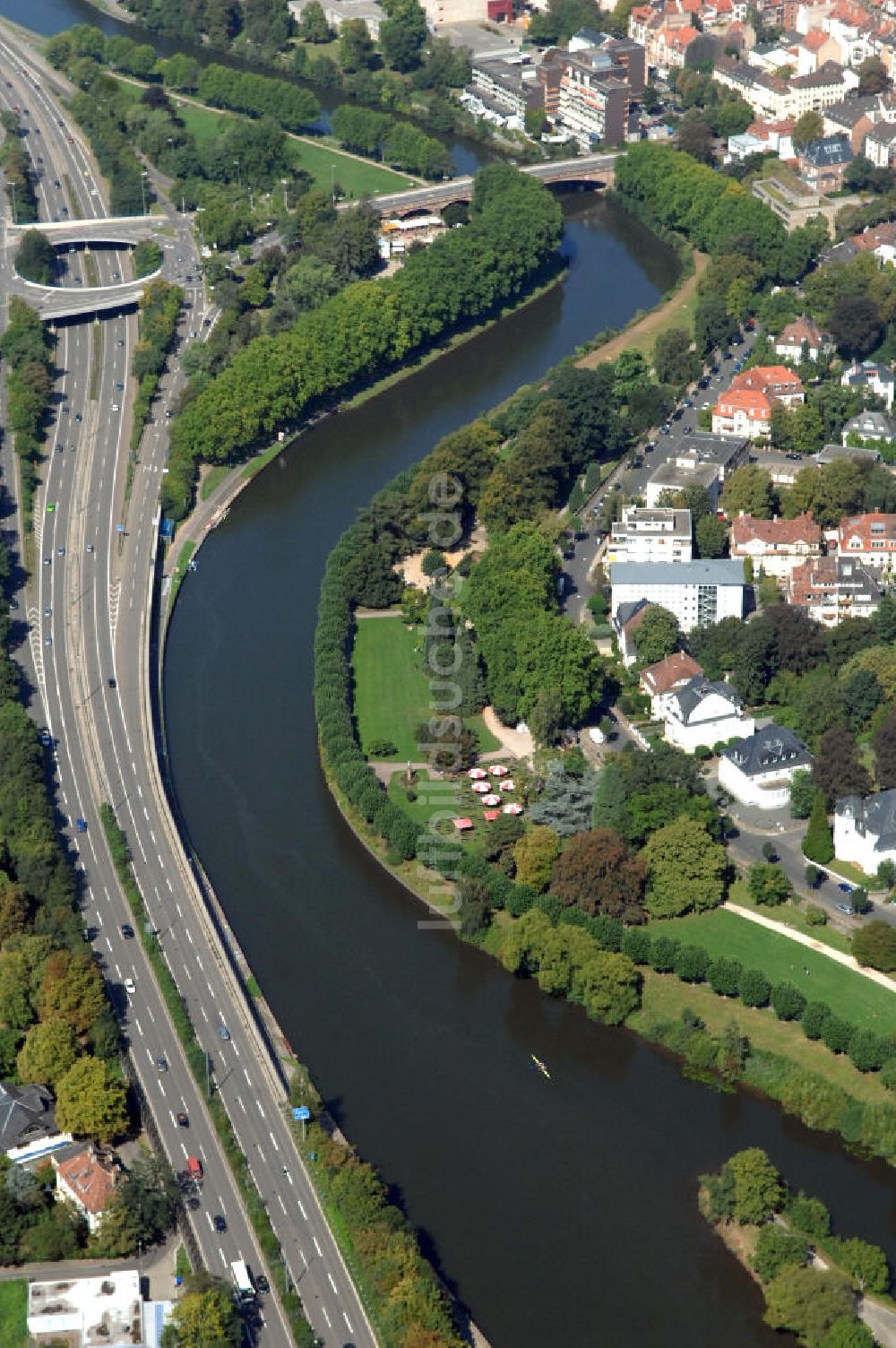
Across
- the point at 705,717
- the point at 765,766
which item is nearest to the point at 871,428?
the point at 705,717

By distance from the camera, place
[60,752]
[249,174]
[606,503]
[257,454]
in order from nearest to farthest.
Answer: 1. [60,752]
2. [606,503]
3. [257,454]
4. [249,174]

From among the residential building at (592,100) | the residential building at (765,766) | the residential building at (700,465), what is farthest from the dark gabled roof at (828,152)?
the residential building at (765,766)

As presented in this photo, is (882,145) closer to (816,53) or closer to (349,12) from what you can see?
(816,53)

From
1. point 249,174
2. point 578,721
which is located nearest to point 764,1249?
point 578,721

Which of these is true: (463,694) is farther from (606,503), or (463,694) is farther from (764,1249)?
(764,1249)

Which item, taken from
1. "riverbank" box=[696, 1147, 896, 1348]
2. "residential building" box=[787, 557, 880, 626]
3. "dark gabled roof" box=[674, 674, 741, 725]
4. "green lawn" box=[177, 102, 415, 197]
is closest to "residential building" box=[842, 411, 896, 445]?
"residential building" box=[787, 557, 880, 626]

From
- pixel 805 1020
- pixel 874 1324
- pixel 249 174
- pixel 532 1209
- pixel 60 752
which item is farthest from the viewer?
pixel 249 174

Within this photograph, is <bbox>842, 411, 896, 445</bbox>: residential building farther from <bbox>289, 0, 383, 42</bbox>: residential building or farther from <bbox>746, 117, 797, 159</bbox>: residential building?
<bbox>289, 0, 383, 42</bbox>: residential building
